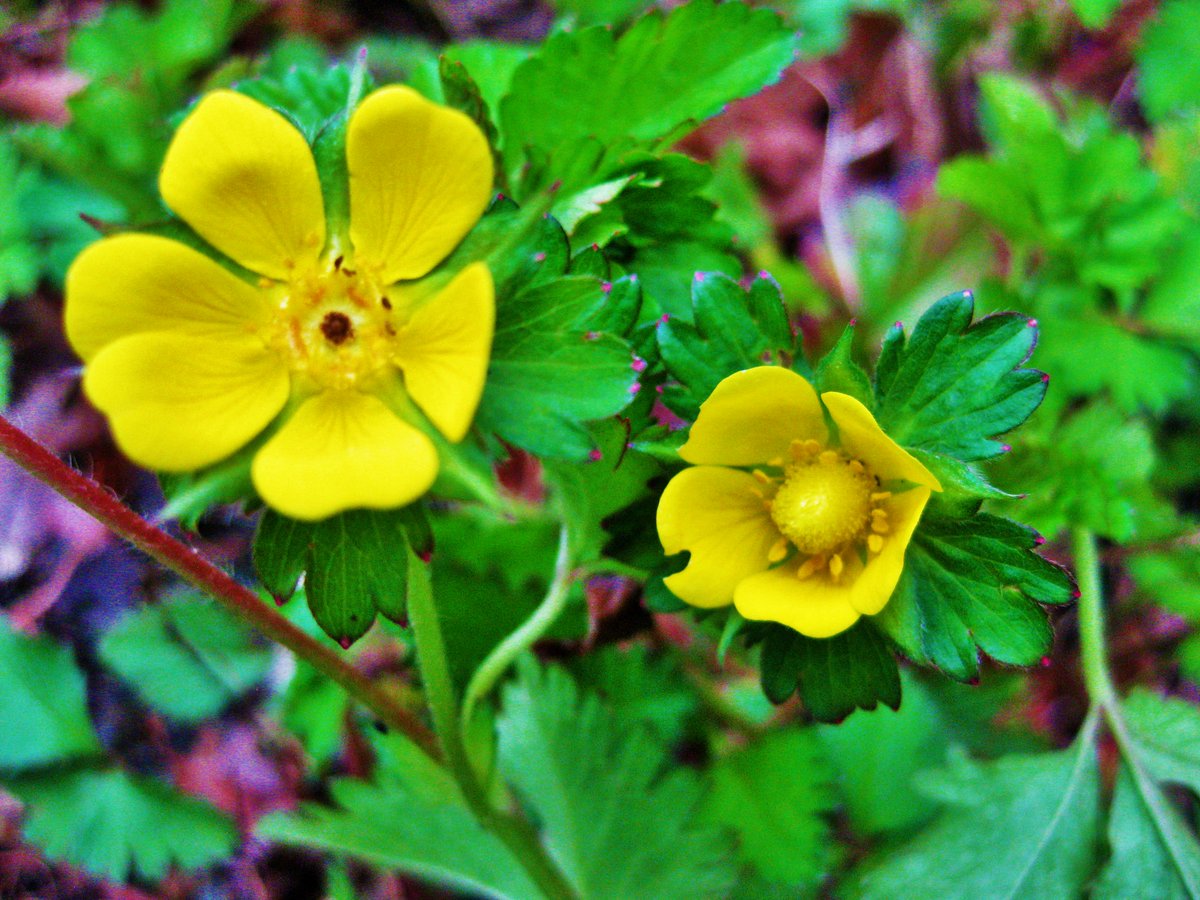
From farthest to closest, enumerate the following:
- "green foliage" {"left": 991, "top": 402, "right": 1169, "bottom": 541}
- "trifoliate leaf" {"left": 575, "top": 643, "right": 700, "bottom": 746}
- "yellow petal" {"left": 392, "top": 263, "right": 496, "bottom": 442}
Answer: "trifoliate leaf" {"left": 575, "top": 643, "right": 700, "bottom": 746}, "green foliage" {"left": 991, "top": 402, "right": 1169, "bottom": 541}, "yellow petal" {"left": 392, "top": 263, "right": 496, "bottom": 442}

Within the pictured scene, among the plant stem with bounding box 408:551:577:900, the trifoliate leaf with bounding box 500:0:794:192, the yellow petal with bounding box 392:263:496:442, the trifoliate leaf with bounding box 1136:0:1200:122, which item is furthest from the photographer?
the trifoliate leaf with bounding box 1136:0:1200:122

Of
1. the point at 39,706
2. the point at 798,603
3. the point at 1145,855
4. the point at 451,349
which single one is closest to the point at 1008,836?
the point at 1145,855

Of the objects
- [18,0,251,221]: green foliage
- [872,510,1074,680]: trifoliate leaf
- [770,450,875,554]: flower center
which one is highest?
[18,0,251,221]: green foliage

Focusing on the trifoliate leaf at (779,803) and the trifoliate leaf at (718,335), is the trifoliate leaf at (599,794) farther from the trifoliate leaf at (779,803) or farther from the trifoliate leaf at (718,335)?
the trifoliate leaf at (718,335)

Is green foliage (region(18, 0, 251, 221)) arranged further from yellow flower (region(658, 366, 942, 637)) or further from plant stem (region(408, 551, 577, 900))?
yellow flower (region(658, 366, 942, 637))

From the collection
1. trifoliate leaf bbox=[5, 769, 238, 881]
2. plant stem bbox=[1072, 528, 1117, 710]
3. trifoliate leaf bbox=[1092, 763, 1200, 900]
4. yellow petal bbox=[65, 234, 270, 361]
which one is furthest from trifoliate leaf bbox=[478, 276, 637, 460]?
trifoliate leaf bbox=[5, 769, 238, 881]

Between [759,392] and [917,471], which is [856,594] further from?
[759,392]

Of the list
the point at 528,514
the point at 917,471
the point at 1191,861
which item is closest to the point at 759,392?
the point at 917,471
